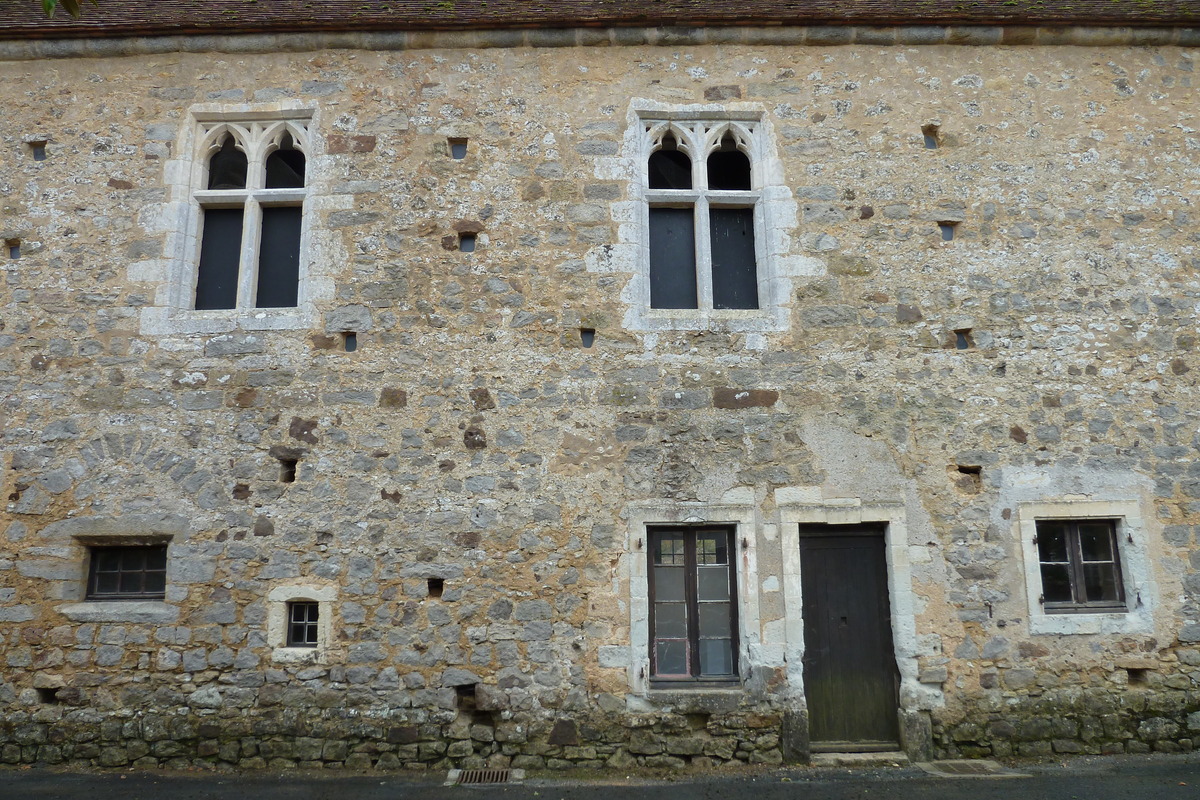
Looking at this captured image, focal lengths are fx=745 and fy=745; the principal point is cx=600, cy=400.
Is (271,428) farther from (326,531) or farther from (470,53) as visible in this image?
(470,53)

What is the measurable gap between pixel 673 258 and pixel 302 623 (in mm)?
3891

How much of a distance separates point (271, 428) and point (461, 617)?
1.96 metres

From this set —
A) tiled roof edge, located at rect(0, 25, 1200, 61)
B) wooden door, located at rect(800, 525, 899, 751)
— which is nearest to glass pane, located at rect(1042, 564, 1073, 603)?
wooden door, located at rect(800, 525, 899, 751)

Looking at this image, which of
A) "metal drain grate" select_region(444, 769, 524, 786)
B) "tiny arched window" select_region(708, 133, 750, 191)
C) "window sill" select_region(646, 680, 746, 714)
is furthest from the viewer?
"tiny arched window" select_region(708, 133, 750, 191)

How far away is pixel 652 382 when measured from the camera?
5516 millimetres

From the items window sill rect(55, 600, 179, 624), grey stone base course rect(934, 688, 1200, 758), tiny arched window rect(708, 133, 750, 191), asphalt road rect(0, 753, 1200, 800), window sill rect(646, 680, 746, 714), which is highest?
tiny arched window rect(708, 133, 750, 191)

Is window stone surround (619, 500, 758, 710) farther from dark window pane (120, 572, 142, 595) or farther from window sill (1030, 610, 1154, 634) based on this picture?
dark window pane (120, 572, 142, 595)

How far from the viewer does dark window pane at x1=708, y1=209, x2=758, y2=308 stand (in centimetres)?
587

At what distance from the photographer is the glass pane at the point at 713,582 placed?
542cm

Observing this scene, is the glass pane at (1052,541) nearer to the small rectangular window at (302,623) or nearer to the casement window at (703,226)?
the casement window at (703,226)

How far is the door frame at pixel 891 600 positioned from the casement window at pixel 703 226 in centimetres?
168

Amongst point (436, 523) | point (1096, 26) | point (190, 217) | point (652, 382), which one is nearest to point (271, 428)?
point (436, 523)

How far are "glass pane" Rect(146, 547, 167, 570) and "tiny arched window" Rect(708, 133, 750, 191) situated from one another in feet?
16.5

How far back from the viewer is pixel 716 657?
17.6ft
